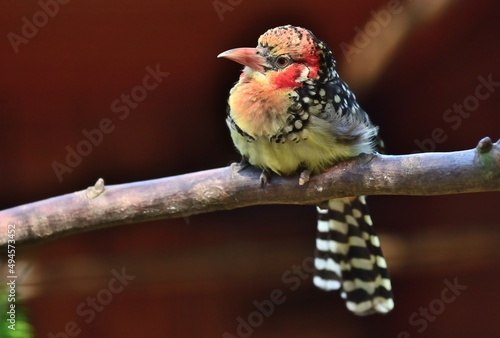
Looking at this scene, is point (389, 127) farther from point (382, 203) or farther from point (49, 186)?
point (49, 186)

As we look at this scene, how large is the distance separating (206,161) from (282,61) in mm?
1146

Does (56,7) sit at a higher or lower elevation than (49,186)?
higher

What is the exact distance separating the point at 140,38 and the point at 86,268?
33.9 inches

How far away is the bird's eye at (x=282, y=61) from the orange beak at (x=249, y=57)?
3cm

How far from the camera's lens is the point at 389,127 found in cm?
258

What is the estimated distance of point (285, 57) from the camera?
4.85 ft

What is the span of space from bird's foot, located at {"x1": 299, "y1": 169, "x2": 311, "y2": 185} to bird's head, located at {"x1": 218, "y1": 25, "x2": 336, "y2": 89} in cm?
18

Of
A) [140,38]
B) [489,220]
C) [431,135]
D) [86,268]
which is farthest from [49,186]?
[489,220]

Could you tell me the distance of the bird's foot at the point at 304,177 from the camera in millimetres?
1439

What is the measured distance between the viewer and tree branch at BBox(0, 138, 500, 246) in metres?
1.24

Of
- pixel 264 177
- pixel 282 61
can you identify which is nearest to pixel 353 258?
pixel 264 177

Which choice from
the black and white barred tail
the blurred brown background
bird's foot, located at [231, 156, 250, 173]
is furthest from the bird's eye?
the blurred brown background

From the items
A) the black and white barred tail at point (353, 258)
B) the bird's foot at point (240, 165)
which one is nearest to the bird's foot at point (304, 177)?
the bird's foot at point (240, 165)

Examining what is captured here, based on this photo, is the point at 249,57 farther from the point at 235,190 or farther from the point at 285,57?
the point at 235,190
